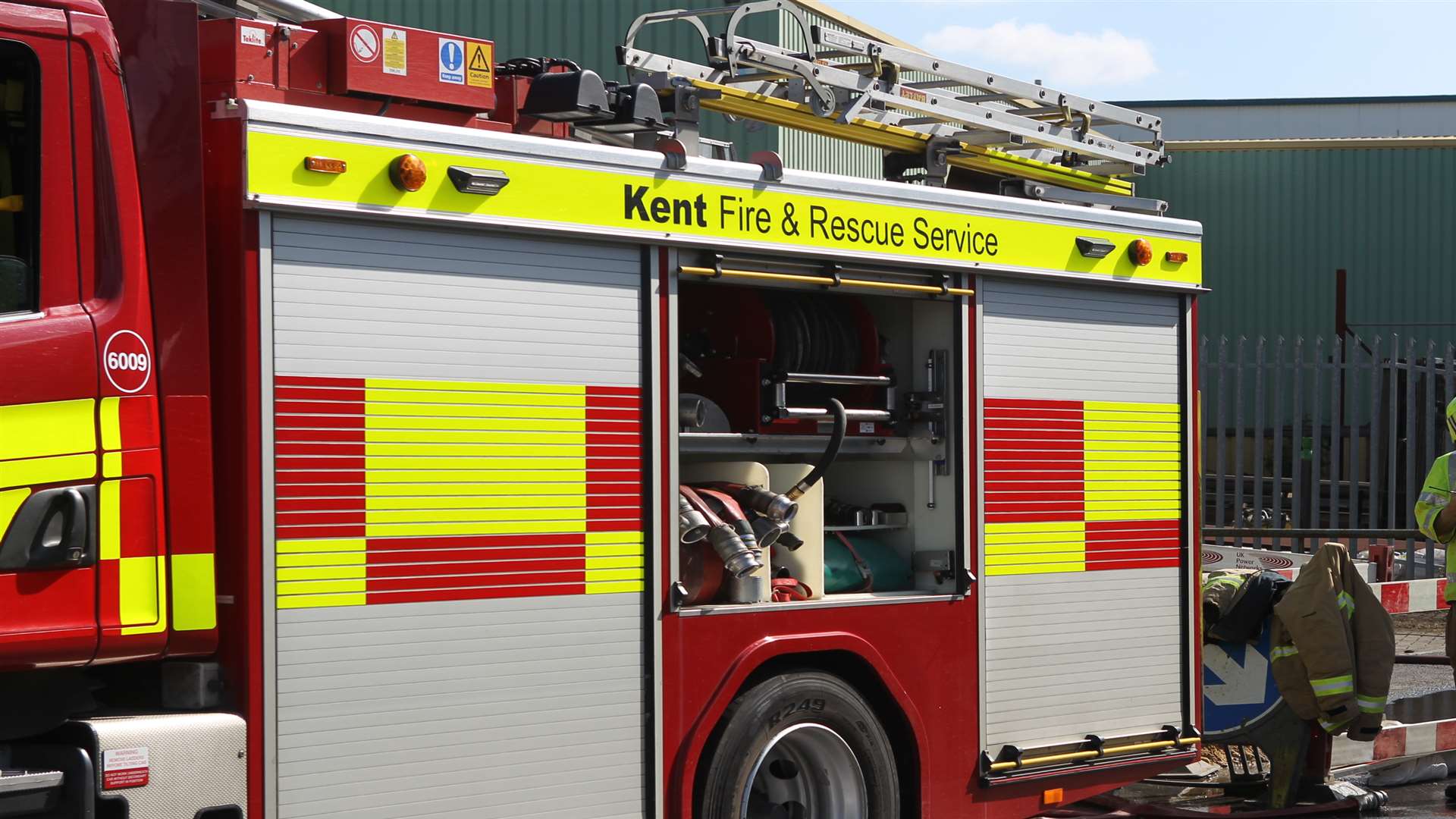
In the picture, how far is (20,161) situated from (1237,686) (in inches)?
230

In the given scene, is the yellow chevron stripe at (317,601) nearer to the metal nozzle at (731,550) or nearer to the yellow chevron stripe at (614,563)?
the yellow chevron stripe at (614,563)

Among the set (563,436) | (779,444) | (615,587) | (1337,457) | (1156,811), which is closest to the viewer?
(563,436)

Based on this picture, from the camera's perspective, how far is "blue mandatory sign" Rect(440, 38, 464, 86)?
5375 mm

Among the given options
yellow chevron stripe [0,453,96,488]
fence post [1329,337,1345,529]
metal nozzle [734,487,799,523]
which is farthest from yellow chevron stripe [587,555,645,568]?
fence post [1329,337,1345,529]

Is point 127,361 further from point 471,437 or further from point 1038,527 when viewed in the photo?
point 1038,527

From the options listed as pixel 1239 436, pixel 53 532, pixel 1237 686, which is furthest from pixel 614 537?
pixel 1239 436

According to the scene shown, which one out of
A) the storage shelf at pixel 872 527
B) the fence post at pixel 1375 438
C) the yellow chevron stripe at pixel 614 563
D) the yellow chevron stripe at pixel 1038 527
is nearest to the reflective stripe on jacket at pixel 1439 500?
the yellow chevron stripe at pixel 1038 527

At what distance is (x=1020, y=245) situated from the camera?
677 centimetres

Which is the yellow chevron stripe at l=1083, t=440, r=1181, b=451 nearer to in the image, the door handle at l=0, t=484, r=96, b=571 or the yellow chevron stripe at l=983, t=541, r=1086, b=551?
the yellow chevron stripe at l=983, t=541, r=1086, b=551

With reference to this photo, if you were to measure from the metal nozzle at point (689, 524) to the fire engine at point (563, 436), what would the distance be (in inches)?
0.5

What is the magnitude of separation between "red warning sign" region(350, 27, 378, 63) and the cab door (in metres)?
0.90

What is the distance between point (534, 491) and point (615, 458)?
0.33 meters

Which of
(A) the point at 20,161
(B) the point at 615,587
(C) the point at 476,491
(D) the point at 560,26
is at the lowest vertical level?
(B) the point at 615,587

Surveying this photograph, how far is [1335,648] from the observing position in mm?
7562
